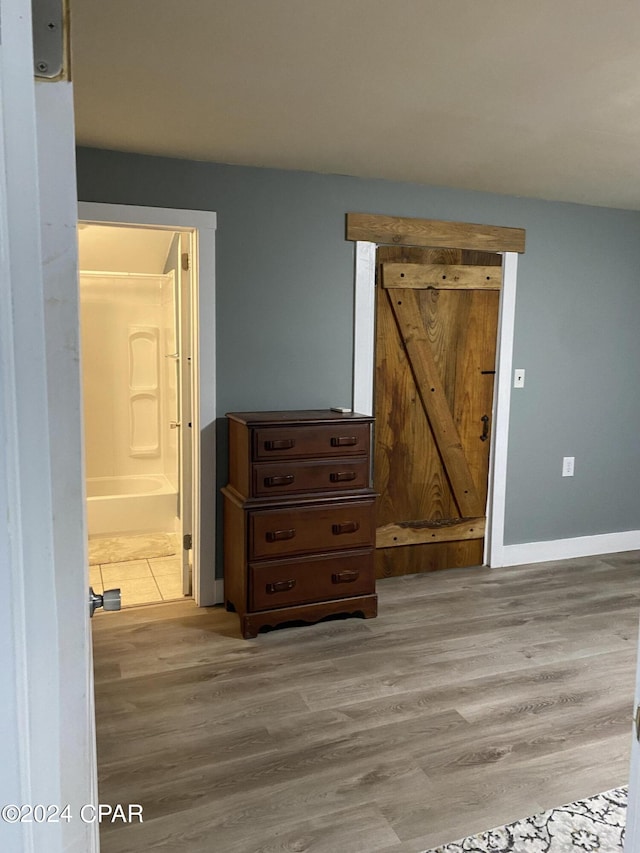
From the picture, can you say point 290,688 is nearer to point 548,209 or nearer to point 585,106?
point 585,106

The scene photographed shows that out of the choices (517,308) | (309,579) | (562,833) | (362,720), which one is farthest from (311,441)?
(562,833)

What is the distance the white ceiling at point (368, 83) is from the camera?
166 centimetres

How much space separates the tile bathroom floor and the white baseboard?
2010mm

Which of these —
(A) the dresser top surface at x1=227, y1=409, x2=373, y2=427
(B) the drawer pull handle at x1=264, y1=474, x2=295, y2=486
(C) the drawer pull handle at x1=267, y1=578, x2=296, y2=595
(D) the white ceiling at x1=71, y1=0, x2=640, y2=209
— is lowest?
(C) the drawer pull handle at x1=267, y1=578, x2=296, y2=595

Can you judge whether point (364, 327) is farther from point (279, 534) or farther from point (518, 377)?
point (279, 534)

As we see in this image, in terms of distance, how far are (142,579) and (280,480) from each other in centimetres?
134

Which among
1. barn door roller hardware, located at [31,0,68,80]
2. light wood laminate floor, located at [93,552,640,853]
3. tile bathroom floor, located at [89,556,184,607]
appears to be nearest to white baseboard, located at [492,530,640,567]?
light wood laminate floor, located at [93,552,640,853]

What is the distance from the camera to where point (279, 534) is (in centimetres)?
299

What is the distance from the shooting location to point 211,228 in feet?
10.3

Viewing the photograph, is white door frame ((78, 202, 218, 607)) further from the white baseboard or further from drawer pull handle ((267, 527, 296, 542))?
the white baseboard

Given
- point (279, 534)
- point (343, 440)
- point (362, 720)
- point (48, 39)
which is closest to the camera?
point (48, 39)

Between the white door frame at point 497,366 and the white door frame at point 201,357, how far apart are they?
82 cm

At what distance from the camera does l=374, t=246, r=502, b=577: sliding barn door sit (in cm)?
365

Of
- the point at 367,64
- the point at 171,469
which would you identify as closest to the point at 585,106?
the point at 367,64
